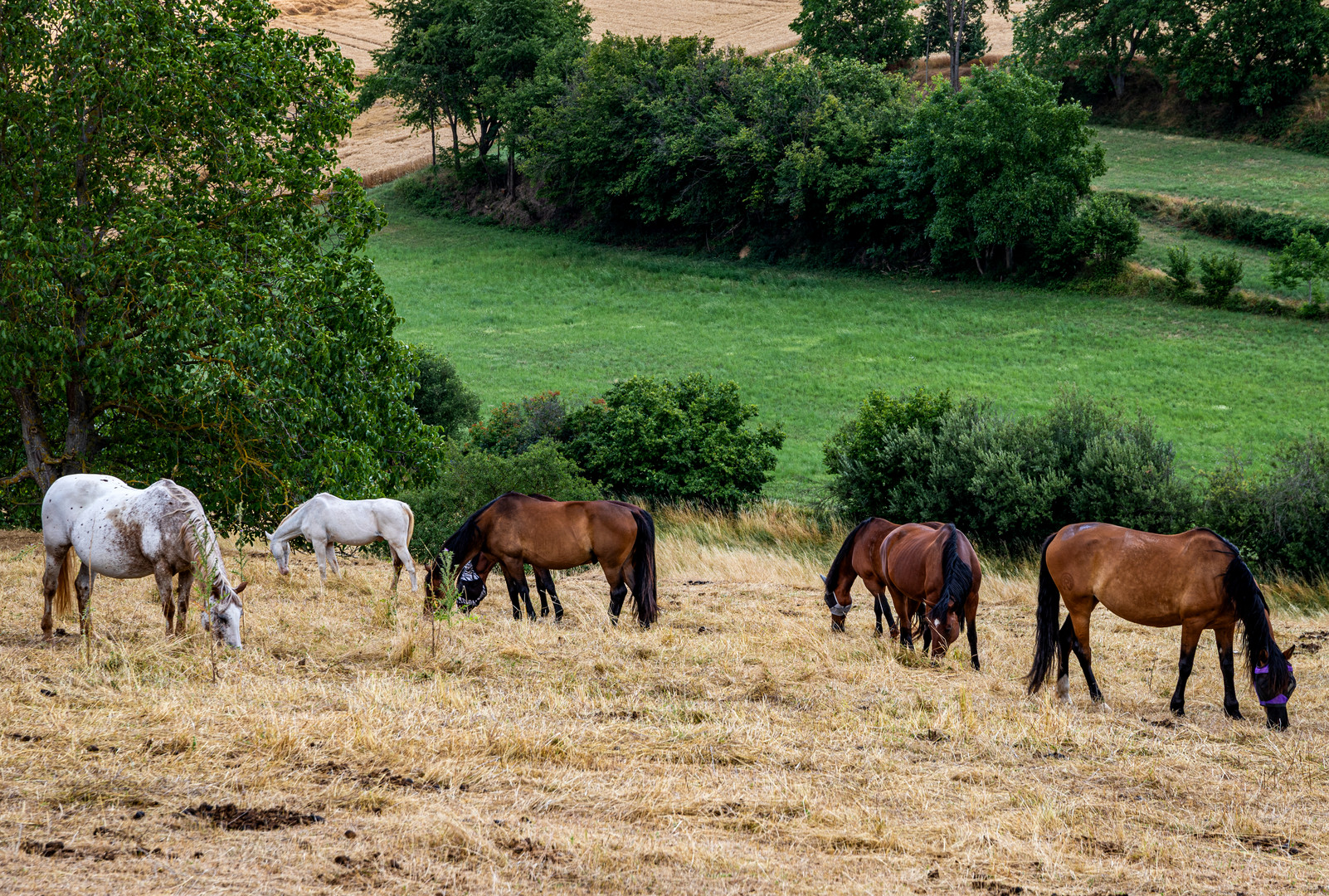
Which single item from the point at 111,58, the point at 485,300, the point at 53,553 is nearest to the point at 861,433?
the point at 111,58

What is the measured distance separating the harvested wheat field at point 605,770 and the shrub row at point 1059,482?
10671 mm

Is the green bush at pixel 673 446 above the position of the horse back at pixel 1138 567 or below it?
below

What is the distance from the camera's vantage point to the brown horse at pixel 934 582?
10961 millimetres

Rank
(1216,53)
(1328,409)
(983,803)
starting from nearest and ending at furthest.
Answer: (983,803) < (1328,409) < (1216,53)

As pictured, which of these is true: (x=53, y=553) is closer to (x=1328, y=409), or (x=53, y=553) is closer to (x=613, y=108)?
(x=1328, y=409)

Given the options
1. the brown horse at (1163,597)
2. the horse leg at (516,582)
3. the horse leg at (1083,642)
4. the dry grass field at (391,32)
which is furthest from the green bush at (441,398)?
the dry grass field at (391,32)

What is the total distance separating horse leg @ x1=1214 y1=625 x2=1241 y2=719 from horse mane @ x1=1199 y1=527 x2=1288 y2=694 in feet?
0.48

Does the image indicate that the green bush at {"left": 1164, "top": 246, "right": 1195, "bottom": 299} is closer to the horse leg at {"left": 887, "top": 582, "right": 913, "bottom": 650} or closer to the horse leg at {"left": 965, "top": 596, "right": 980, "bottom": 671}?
the horse leg at {"left": 887, "top": 582, "right": 913, "bottom": 650}

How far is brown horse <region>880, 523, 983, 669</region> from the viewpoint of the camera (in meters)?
11.0

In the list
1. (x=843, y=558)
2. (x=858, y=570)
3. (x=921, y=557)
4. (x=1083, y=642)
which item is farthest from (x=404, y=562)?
(x=1083, y=642)

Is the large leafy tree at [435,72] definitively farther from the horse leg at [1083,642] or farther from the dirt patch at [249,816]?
the dirt patch at [249,816]

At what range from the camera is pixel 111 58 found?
1326 cm

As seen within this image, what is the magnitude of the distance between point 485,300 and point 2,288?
38196 millimetres

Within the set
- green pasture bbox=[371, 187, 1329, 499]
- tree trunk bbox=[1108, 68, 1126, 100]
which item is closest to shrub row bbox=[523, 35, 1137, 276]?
green pasture bbox=[371, 187, 1329, 499]
